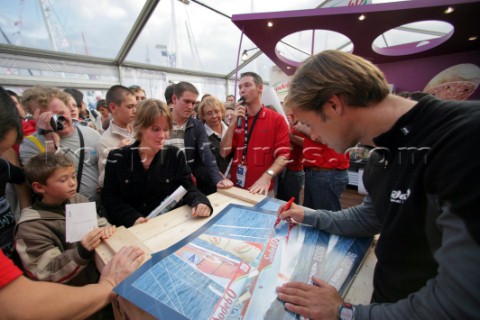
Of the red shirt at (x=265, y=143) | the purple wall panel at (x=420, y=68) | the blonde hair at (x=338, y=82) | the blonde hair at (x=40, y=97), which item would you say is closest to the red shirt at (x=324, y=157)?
the red shirt at (x=265, y=143)

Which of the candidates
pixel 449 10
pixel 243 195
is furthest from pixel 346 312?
pixel 449 10

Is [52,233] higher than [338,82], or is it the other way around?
[338,82]

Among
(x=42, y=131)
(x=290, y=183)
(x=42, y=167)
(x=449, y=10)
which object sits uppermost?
(x=449, y=10)

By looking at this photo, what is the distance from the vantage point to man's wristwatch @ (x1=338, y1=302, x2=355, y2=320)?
1.70ft

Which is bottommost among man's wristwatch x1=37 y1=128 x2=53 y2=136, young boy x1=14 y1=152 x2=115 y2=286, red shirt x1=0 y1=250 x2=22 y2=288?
young boy x1=14 y1=152 x2=115 y2=286

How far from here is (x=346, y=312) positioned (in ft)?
1.72

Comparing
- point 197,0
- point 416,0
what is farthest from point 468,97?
point 197,0

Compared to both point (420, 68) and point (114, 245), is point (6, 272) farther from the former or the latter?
point (420, 68)

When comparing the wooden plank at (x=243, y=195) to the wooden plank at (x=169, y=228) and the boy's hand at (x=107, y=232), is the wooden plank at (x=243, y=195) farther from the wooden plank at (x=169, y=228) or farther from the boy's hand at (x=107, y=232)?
the boy's hand at (x=107, y=232)

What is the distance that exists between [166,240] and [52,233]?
0.72m

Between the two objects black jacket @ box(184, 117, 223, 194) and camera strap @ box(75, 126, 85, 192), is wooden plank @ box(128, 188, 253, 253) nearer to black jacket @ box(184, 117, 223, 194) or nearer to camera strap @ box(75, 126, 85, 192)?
black jacket @ box(184, 117, 223, 194)

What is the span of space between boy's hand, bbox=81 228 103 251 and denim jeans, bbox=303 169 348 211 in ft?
5.69

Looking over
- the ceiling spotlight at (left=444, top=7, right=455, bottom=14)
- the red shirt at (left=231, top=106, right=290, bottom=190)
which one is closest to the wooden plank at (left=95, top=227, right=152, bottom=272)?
the red shirt at (left=231, top=106, right=290, bottom=190)

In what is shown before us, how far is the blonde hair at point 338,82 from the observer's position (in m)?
0.65
